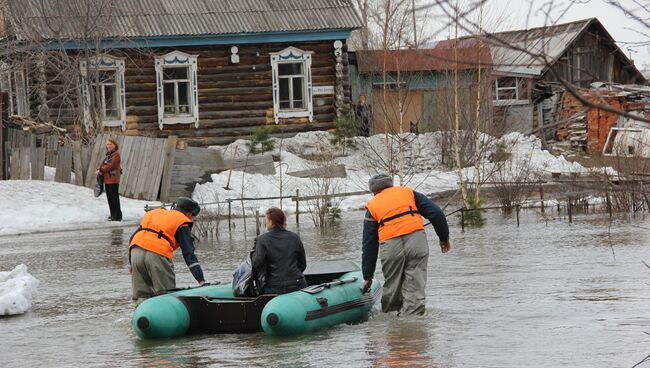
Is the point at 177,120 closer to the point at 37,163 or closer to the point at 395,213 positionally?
the point at 37,163

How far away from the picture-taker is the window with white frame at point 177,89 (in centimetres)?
3341

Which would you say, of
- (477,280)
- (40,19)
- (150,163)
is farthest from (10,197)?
(477,280)

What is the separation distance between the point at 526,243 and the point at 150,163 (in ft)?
33.1

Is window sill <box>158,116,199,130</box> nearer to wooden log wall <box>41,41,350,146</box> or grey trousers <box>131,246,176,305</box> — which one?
wooden log wall <box>41,41,350,146</box>

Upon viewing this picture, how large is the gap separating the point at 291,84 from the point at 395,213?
2331 cm

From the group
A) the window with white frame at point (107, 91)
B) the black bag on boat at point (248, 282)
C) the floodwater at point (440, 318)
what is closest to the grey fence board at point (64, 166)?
the window with white frame at point (107, 91)

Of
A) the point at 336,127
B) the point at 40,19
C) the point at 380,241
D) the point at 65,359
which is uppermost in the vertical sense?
the point at 40,19

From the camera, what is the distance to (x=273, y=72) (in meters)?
34.0

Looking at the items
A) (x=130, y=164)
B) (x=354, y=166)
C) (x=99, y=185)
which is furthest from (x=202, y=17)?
(x=99, y=185)

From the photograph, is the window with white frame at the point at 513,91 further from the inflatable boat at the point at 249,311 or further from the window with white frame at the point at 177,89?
the inflatable boat at the point at 249,311

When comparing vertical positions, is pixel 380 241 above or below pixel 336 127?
below

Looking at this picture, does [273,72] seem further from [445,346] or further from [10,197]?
[445,346]

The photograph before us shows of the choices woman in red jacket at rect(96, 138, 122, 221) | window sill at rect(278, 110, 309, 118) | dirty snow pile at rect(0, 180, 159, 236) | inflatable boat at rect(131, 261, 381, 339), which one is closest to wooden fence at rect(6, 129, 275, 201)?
dirty snow pile at rect(0, 180, 159, 236)

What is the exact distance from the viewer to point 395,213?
11.4 meters
